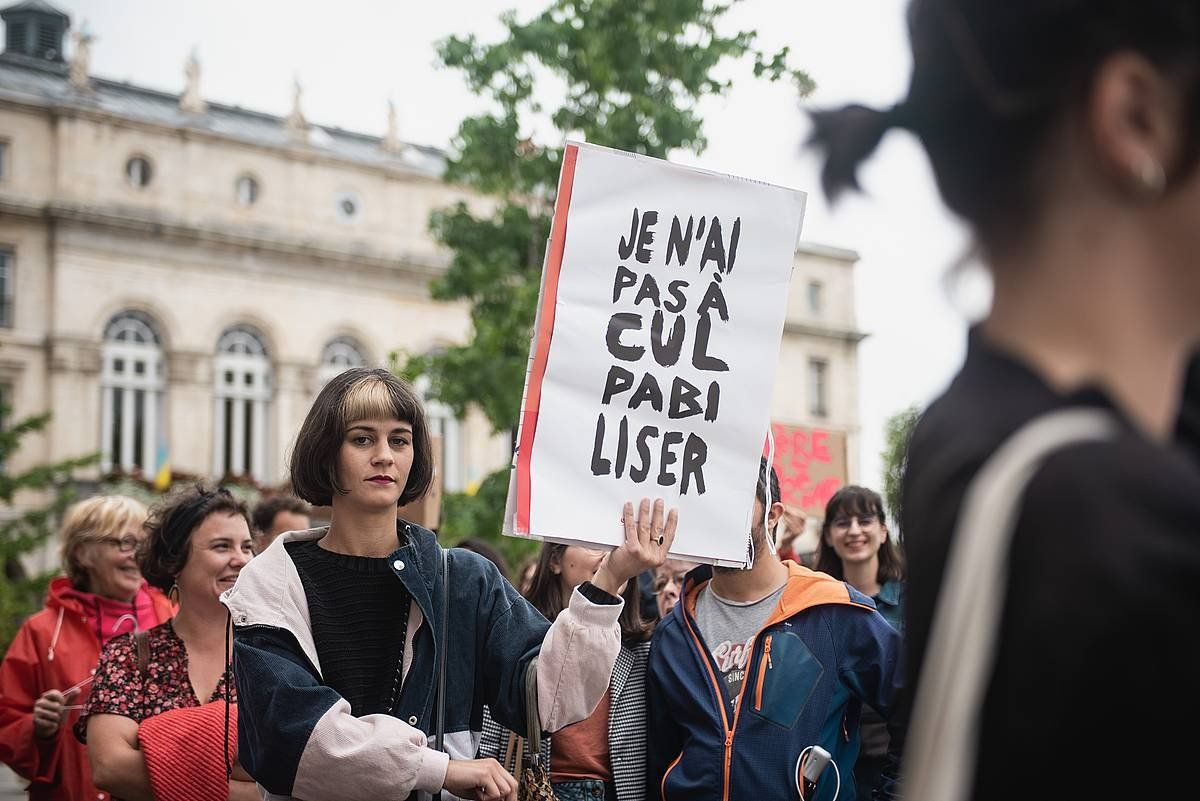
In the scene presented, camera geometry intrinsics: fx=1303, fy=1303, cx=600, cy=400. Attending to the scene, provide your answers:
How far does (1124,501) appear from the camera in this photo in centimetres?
91

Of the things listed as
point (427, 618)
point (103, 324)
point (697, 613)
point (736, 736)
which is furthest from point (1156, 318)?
point (103, 324)

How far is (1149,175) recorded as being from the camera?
3.24ft

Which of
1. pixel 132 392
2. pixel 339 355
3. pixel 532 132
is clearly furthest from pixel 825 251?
pixel 532 132

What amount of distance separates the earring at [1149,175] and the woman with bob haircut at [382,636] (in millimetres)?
2018

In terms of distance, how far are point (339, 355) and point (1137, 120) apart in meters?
32.7

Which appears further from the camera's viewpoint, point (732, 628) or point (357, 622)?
point (732, 628)

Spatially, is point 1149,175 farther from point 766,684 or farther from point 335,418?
point 766,684

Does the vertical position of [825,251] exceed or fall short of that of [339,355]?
it exceeds it

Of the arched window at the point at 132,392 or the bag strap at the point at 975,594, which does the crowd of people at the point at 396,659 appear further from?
the arched window at the point at 132,392

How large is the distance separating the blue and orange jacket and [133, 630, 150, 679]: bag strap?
1.59 metres

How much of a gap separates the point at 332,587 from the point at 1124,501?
7.74ft

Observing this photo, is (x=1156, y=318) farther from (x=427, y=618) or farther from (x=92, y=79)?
(x=92, y=79)

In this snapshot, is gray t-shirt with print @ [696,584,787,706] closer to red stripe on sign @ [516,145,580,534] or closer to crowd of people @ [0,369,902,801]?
crowd of people @ [0,369,902,801]

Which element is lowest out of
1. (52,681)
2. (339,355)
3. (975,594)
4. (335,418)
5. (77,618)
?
(339,355)
